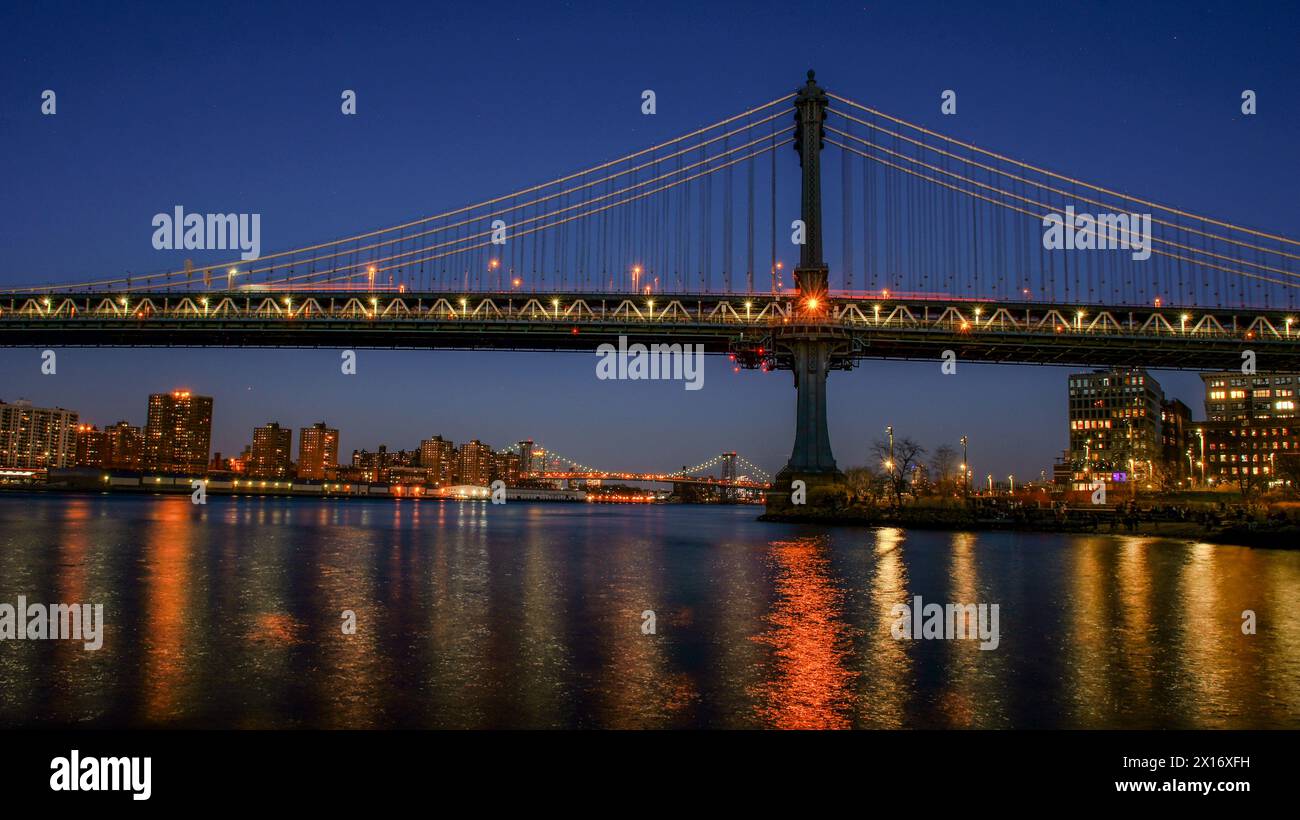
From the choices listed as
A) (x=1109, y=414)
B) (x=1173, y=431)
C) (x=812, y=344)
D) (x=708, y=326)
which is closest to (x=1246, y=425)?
(x=1109, y=414)

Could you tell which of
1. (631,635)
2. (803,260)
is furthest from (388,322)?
(631,635)

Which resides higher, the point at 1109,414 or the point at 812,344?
the point at 812,344

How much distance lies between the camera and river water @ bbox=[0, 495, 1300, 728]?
8.66 m

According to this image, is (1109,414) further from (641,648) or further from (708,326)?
(641,648)

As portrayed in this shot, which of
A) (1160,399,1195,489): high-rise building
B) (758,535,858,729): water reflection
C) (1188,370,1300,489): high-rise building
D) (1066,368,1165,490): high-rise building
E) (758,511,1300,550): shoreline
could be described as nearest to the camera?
(758,535,858,729): water reflection

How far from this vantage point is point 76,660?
1080 centimetres

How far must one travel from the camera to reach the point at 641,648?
12117 mm

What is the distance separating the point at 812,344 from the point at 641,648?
45.8 meters

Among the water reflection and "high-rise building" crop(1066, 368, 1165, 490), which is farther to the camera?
"high-rise building" crop(1066, 368, 1165, 490)

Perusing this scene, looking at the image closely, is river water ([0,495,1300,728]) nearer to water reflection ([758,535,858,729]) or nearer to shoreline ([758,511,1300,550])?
water reflection ([758,535,858,729])

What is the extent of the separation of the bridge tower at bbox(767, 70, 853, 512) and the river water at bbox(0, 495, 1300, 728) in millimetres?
29332

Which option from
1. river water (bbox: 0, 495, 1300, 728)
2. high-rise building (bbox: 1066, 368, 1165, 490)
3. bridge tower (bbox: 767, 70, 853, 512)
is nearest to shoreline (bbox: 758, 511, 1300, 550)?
bridge tower (bbox: 767, 70, 853, 512)

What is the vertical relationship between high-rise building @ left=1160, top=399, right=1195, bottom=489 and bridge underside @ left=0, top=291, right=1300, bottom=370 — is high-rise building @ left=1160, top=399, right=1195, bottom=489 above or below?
below

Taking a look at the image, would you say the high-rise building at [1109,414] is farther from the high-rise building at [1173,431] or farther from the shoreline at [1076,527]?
the shoreline at [1076,527]
